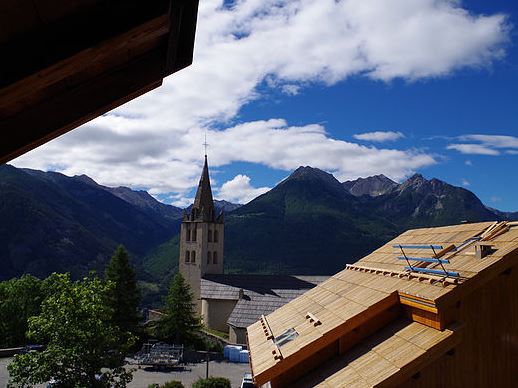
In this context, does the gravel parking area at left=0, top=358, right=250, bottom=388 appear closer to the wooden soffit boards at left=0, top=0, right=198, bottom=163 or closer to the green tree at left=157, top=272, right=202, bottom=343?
the green tree at left=157, top=272, right=202, bottom=343

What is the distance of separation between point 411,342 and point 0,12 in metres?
10.2

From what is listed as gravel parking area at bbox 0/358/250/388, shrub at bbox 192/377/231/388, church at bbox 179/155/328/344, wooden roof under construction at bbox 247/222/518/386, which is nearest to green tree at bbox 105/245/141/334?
gravel parking area at bbox 0/358/250/388

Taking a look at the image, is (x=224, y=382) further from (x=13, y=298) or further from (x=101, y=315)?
(x=13, y=298)

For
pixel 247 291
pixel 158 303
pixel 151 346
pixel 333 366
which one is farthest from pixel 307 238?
pixel 333 366

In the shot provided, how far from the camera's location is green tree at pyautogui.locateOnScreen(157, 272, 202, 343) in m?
46.2

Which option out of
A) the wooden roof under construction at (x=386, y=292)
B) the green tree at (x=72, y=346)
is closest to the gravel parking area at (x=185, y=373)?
the green tree at (x=72, y=346)

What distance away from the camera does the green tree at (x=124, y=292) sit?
149ft

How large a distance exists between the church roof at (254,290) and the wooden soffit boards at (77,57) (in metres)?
48.3

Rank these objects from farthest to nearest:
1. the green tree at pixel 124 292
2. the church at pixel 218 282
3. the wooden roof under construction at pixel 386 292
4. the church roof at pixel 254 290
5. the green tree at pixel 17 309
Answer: the church at pixel 218 282 → the church roof at pixel 254 290 → the green tree at pixel 124 292 → the green tree at pixel 17 309 → the wooden roof under construction at pixel 386 292

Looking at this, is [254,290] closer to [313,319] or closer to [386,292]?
[313,319]

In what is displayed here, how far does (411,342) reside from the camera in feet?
34.7

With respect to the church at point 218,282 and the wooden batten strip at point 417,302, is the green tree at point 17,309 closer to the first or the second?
the church at point 218,282

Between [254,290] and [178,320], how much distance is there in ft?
44.5

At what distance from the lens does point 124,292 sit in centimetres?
4591
